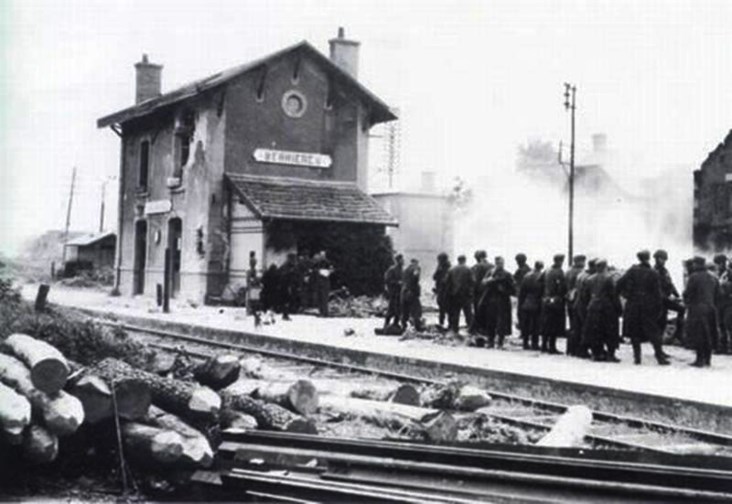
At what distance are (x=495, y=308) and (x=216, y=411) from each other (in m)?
8.58

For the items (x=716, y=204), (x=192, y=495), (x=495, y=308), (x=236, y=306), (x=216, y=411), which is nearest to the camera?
(x=192, y=495)

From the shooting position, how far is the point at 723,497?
16.4ft

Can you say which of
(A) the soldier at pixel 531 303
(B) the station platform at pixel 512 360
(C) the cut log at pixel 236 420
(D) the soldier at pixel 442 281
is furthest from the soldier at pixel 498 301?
(C) the cut log at pixel 236 420

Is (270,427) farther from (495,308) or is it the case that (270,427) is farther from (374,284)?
(374,284)

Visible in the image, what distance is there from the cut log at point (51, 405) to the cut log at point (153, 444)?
0.41 m

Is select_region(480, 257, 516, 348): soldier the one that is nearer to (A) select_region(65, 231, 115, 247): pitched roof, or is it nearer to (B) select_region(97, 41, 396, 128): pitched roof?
(B) select_region(97, 41, 396, 128): pitched roof

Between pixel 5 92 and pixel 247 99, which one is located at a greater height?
pixel 247 99

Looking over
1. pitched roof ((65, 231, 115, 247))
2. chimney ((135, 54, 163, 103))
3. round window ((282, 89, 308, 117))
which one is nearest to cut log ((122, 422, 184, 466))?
round window ((282, 89, 308, 117))

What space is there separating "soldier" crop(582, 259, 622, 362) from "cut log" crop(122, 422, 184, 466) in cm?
819

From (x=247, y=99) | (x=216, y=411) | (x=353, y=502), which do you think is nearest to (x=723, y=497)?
(x=353, y=502)

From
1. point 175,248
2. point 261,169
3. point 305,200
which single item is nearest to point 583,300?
point 305,200

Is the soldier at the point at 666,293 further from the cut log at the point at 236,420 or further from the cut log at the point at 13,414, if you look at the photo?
the cut log at the point at 13,414

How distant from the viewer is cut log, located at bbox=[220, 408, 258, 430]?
7594 millimetres

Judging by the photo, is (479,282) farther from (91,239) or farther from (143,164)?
(91,239)
